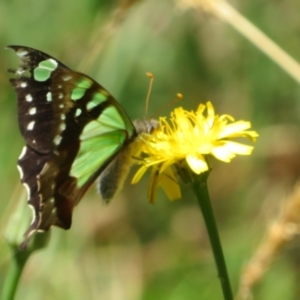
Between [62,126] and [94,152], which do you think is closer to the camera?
[62,126]

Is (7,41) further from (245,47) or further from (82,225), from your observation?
(245,47)

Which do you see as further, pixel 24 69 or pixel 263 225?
pixel 263 225

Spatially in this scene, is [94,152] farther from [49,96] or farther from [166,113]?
[166,113]

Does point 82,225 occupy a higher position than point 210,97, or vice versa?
point 210,97

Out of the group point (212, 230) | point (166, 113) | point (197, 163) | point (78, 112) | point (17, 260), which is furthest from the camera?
point (166, 113)

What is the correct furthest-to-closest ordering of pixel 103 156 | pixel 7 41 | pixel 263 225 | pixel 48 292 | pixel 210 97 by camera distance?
pixel 210 97 → pixel 7 41 → pixel 263 225 → pixel 48 292 → pixel 103 156

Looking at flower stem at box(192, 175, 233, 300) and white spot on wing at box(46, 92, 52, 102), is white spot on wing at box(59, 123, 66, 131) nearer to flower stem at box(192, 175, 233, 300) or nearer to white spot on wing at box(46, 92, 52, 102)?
white spot on wing at box(46, 92, 52, 102)

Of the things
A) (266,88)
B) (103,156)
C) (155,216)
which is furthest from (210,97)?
(103,156)

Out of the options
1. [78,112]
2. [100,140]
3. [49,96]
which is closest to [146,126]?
[100,140]
